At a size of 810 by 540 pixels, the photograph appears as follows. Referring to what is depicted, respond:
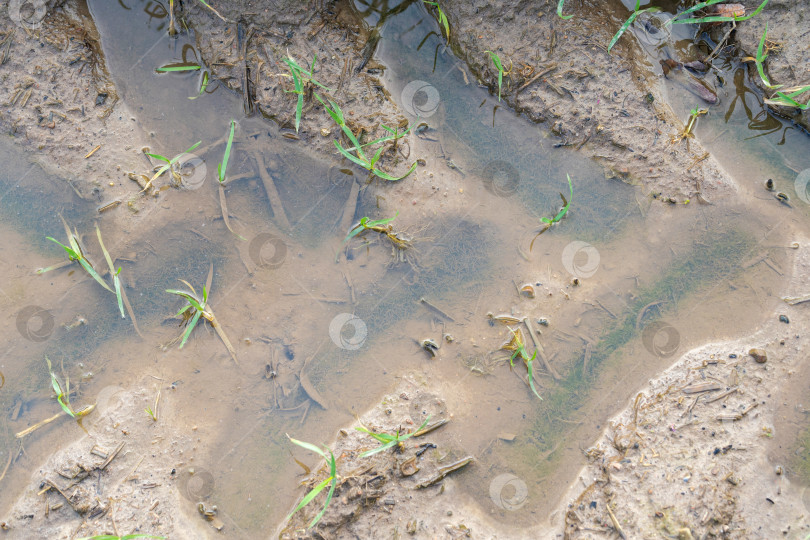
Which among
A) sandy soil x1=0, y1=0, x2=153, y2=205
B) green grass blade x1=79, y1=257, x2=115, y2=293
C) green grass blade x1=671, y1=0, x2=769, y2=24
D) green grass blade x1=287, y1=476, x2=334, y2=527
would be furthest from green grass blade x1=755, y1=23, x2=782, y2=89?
green grass blade x1=79, y1=257, x2=115, y2=293

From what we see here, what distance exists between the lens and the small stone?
2.92m

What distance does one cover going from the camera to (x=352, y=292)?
3051 millimetres

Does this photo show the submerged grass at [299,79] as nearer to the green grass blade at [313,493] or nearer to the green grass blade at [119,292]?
the green grass blade at [119,292]

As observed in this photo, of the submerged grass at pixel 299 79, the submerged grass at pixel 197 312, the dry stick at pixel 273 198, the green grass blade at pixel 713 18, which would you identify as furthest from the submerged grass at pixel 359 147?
the green grass blade at pixel 713 18

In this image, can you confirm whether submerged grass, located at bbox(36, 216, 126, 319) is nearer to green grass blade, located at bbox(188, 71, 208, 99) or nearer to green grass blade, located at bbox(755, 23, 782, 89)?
green grass blade, located at bbox(188, 71, 208, 99)

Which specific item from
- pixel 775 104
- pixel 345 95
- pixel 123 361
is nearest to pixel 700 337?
pixel 775 104

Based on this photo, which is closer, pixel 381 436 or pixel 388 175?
pixel 381 436

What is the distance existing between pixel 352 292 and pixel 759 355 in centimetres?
264

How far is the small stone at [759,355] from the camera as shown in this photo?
292 cm

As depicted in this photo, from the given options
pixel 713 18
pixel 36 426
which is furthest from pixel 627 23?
pixel 36 426

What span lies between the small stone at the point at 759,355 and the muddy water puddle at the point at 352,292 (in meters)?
0.17

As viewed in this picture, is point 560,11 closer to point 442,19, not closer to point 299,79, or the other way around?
point 442,19

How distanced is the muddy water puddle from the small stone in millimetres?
173

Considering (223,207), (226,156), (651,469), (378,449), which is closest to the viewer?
(378,449)
